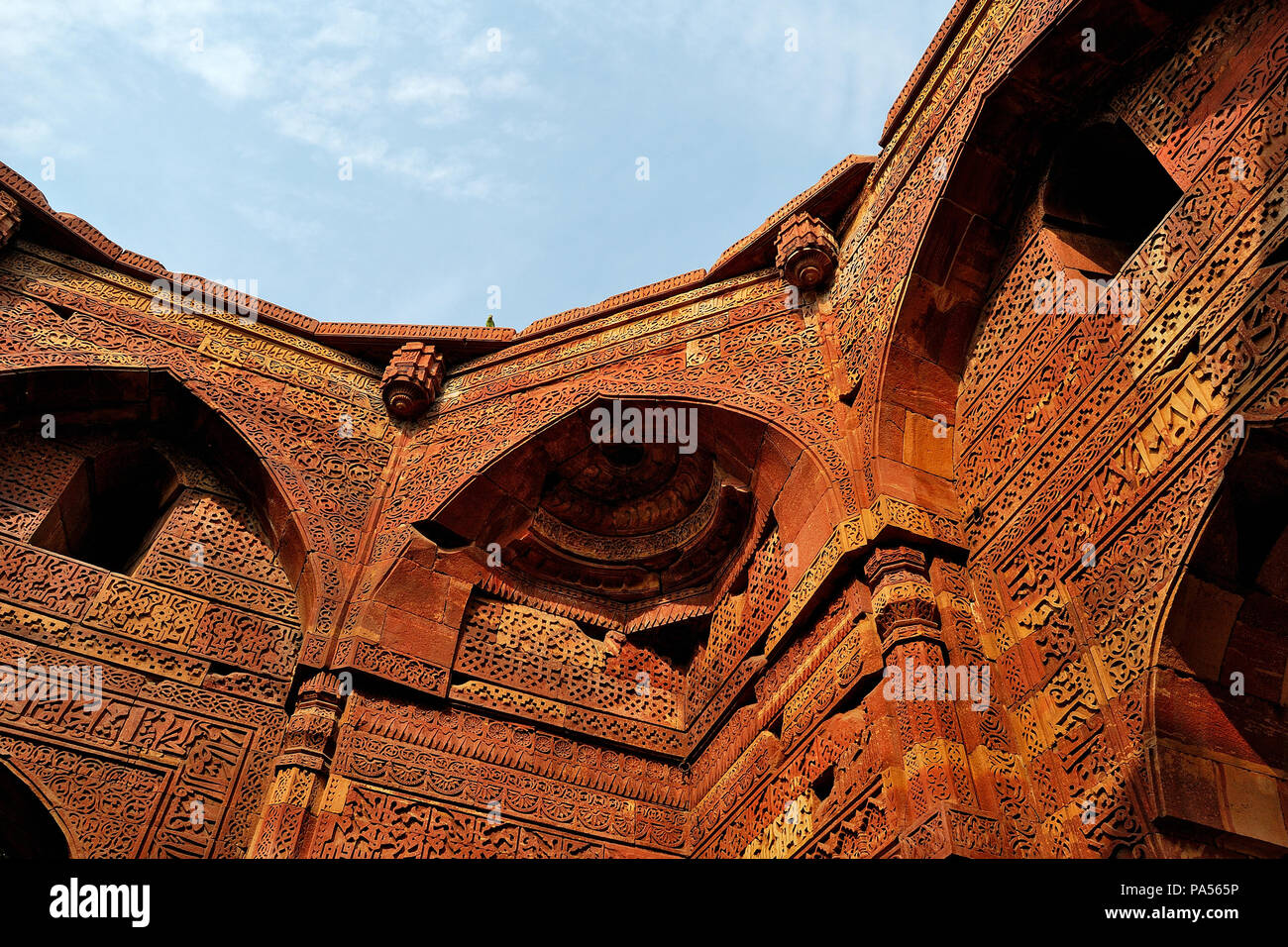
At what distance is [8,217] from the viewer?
24.7ft

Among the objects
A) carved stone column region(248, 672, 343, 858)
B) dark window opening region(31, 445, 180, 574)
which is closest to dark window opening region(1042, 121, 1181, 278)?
carved stone column region(248, 672, 343, 858)

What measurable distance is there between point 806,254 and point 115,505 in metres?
5.24

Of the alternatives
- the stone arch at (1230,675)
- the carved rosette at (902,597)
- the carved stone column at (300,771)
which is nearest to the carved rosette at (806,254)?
the carved rosette at (902,597)

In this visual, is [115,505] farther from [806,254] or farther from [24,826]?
[806,254]

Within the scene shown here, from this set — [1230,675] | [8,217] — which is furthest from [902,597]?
[8,217]

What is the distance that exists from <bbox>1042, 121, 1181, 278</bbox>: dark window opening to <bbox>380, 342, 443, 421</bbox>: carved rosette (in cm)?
454

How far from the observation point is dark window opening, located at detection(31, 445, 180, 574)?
23.5ft

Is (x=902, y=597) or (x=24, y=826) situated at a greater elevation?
(x=902, y=597)

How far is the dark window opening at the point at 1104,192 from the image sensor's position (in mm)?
6031

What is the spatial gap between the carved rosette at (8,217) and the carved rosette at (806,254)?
17.8ft

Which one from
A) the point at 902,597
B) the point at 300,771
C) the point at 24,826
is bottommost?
the point at 24,826

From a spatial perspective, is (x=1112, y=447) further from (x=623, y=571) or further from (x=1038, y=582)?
(x=623, y=571)
